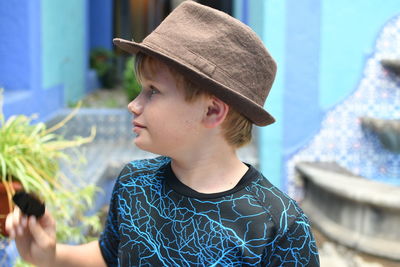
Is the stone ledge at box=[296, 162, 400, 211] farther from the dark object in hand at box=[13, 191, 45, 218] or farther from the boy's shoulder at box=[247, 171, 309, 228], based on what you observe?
the dark object in hand at box=[13, 191, 45, 218]

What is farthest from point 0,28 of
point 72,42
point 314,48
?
point 314,48

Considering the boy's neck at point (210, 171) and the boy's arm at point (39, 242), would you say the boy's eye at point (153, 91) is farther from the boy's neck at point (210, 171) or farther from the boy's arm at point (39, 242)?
the boy's arm at point (39, 242)

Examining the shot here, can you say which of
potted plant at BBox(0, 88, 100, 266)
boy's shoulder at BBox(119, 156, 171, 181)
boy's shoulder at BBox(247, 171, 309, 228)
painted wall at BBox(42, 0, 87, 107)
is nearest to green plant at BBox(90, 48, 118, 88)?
painted wall at BBox(42, 0, 87, 107)

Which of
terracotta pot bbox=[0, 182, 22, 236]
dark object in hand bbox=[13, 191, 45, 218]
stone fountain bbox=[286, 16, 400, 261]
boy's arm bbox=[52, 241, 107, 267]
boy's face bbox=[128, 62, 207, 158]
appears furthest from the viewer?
stone fountain bbox=[286, 16, 400, 261]

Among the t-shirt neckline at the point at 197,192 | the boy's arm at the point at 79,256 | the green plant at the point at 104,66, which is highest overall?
the t-shirt neckline at the point at 197,192

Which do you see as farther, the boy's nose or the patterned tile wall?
the patterned tile wall

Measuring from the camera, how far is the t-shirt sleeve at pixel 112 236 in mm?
1433

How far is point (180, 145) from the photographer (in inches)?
51.2

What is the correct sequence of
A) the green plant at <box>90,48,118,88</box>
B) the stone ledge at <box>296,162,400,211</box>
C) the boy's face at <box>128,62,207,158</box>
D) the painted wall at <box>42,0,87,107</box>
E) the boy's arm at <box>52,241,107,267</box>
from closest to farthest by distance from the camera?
1. the boy's face at <box>128,62,207,158</box>
2. the boy's arm at <box>52,241,107,267</box>
3. the stone ledge at <box>296,162,400,211</box>
4. the painted wall at <box>42,0,87,107</box>
5. the green plant at <box>90,48,118,88</box>

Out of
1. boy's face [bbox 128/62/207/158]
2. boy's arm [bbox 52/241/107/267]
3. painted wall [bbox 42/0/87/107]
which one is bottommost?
painted wall [bbox 42/0/87/107]

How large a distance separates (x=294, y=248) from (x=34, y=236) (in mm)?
599

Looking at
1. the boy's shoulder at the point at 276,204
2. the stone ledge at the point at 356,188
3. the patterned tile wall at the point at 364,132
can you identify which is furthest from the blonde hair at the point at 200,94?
the patterned tile wall at the point at 364,132

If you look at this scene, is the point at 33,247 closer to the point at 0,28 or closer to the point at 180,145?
the point at 180,145

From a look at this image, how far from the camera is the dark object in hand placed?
1.16 metres
